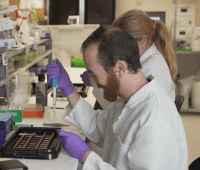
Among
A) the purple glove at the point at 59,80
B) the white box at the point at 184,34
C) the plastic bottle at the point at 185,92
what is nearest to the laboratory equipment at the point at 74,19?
the white box at the point at 184,34

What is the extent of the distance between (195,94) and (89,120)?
2.94 meters

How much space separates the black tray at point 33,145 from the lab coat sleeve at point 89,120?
0.16m

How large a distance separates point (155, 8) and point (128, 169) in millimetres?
3968

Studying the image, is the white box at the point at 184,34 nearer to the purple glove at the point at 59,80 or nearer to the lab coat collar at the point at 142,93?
the purple glove at the point at 59,80

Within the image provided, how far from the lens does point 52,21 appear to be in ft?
14.1

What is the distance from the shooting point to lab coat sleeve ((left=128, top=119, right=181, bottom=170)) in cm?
96

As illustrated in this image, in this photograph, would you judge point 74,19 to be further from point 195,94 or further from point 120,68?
point 120,68

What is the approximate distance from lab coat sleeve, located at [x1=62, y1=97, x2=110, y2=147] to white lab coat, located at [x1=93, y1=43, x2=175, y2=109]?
1.15 ft

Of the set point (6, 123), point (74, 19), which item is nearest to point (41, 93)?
point (6, 123)

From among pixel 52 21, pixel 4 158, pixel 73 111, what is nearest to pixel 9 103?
pixel 73 111

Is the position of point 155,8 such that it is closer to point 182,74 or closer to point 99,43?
point 182,74

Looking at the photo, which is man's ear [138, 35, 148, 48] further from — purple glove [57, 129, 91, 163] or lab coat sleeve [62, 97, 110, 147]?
purple glove [57, 129, 91, 163]

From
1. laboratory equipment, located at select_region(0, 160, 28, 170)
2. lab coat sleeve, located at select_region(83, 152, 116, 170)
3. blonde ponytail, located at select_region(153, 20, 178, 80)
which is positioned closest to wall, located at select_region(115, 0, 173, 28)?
blonde ponytail, located at select_region(153, 20, 178, 80)

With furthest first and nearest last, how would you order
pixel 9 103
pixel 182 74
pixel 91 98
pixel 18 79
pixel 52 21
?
1. pixel 182 74
2. pixel 52 21
3. pixel 91 98
4. pixel 18 79
5. pixel 9 103
